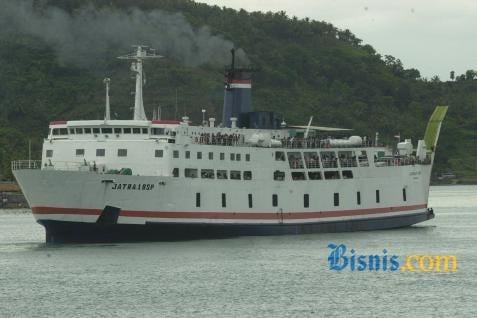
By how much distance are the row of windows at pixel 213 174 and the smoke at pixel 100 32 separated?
2761 cm

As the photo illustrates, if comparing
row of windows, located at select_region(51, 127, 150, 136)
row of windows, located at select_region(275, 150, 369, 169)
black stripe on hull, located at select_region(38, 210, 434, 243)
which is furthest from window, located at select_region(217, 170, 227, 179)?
row of windows, located at select_region(51, 127, 150, 136)

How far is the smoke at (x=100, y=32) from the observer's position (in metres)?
93.4

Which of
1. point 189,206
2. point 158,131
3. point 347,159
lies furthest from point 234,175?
point 347,159

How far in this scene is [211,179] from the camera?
206 feet

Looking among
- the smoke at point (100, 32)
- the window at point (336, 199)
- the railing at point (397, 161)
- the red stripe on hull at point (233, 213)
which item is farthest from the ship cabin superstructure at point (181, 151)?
the smoke at point (100, 32)

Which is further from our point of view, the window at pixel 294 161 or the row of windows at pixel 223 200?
the window at pixel 294 161

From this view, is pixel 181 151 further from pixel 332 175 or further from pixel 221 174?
pixel 332 175

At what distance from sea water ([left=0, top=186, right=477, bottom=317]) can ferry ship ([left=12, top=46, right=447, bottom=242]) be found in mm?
1251

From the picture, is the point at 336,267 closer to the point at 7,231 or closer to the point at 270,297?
the point at 270,297

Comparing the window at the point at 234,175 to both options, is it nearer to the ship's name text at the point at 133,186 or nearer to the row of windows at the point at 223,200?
the row of windows at the point at 223,200

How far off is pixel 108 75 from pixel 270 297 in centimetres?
12207

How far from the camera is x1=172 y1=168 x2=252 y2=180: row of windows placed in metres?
61.7

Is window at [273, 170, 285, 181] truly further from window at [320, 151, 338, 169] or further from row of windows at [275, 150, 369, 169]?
window at [320, 151, 338, 169]

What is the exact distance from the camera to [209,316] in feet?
141
